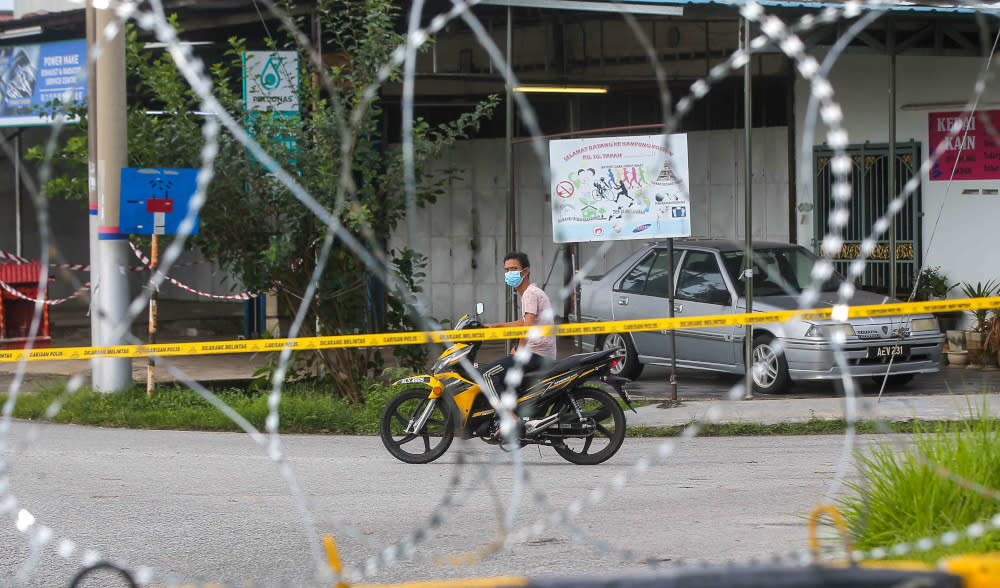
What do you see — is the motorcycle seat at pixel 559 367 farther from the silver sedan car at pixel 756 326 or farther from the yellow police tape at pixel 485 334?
the silver sedan car at pixel 756 326

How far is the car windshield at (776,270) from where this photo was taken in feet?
41.3

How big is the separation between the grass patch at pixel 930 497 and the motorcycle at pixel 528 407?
3.04m

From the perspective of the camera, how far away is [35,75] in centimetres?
1744

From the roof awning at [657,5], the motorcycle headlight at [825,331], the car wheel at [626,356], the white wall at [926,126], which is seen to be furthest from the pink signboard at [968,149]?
the car wheel at [626,356]

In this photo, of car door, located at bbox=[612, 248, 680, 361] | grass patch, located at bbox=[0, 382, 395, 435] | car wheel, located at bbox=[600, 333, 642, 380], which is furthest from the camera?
car wheel, located at bbox=[600, 333, 642, 380]

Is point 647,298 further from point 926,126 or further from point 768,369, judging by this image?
point 926,126

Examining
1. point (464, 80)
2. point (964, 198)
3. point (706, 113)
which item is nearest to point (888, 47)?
point (964, 198)

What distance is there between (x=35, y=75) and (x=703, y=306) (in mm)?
10834

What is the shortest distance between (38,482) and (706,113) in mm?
11552

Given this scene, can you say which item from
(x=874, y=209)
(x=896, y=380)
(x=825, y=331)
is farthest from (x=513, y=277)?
(x=874, y=209)

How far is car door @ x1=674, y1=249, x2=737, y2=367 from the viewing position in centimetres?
1251

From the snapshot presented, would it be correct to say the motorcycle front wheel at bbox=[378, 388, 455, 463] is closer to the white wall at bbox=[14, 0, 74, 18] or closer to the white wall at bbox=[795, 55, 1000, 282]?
the white wall at bbox=[795, 55, 1000, 282]

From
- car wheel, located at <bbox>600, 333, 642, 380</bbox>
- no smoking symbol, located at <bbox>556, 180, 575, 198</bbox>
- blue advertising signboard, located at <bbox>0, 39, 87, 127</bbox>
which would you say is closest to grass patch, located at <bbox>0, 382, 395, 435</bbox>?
no smoking symbol, located at <bbox>556, 180, 575, 198</bbox>

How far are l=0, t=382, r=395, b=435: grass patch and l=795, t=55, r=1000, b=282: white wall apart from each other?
278 inches
